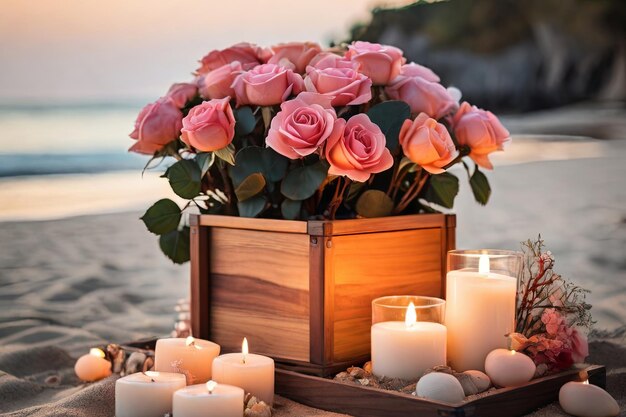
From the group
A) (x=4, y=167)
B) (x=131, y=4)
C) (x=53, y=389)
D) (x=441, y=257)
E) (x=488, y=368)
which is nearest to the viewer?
(x=488, y=368)

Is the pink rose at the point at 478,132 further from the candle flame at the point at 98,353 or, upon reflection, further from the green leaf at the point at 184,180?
the candle flame at the point at 98,353

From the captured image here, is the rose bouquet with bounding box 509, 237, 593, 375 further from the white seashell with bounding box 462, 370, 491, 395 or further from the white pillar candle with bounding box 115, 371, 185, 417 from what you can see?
the white pillar candle with bounding box 115, 371, 185, 417

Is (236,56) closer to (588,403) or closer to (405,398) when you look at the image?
(405,398)

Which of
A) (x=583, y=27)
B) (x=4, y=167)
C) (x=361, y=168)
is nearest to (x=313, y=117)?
(x=361, y=168)

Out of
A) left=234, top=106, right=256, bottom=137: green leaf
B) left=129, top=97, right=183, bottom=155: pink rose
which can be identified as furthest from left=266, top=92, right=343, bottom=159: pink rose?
left=129, top=97, right=183, bottom=155: pink rose

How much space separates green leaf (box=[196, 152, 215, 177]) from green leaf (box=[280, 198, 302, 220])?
141mm

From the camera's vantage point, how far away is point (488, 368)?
125cm

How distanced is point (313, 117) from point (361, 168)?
107 mm

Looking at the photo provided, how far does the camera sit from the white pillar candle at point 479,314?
131cm

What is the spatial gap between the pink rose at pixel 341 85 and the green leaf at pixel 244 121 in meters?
0.11

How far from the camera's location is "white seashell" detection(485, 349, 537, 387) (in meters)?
1.24

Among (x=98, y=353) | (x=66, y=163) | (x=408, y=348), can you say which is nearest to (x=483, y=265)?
(x=408, y=348)

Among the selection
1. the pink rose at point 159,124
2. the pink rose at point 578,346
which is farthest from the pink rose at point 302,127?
the pink rose at point 578,346

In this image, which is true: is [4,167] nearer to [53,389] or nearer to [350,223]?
[53,389]
